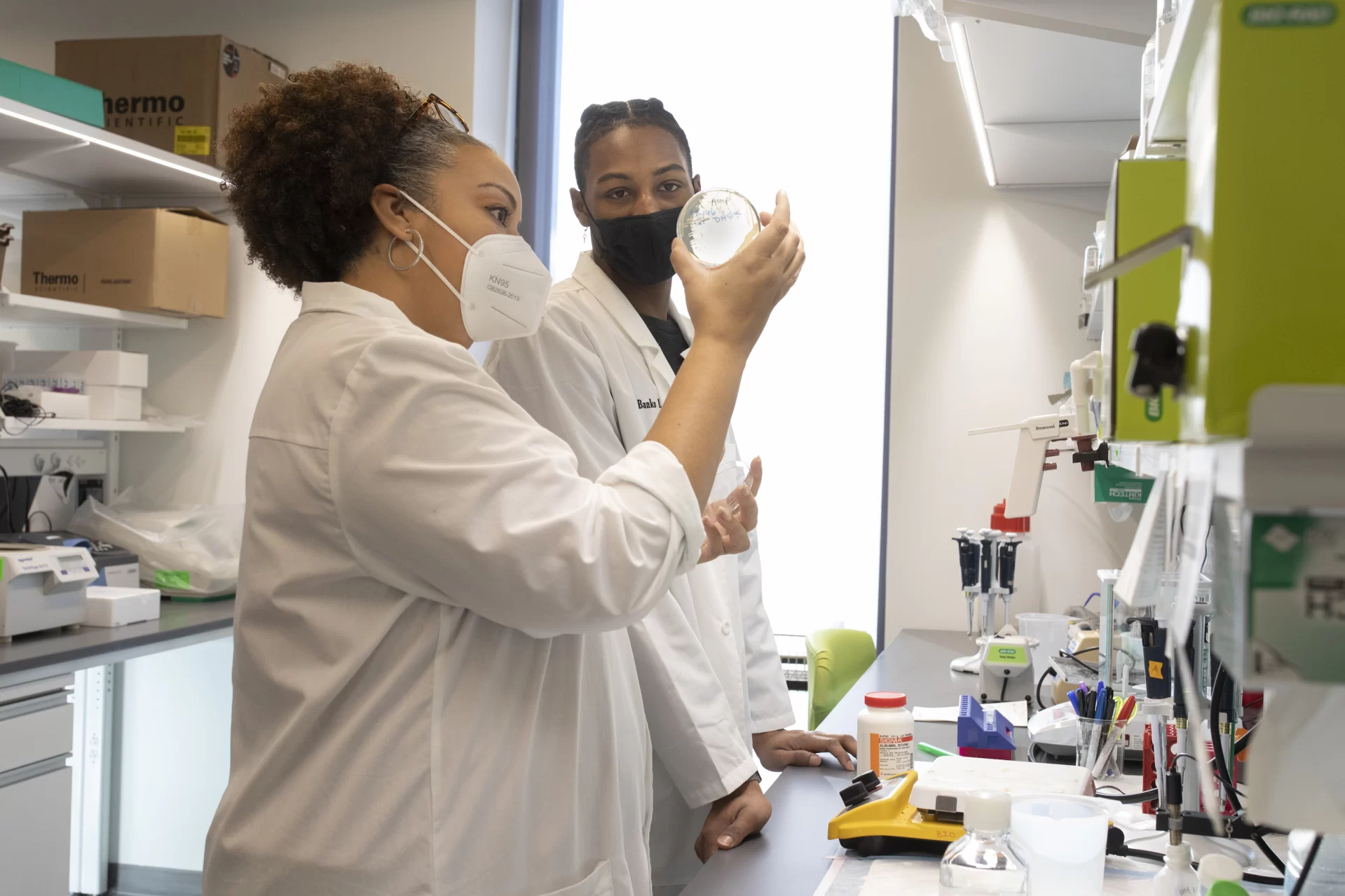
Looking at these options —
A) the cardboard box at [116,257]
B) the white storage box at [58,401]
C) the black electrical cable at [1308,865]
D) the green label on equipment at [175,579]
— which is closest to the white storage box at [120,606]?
the green label on equipment at [175,579]

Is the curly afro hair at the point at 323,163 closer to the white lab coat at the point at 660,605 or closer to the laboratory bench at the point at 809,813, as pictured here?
the white lab coat at the point at 660,605

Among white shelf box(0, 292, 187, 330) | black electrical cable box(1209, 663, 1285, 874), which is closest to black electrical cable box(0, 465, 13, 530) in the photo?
white shelf box(0, 292, 187, 330)

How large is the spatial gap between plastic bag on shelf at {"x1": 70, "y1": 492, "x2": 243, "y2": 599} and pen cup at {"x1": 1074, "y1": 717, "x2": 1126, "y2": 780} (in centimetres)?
244

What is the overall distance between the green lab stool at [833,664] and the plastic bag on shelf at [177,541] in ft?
5.66

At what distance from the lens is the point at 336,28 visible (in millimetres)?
3633

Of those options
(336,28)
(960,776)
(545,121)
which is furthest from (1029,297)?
(336,28)

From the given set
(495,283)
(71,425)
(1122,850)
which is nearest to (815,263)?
(71,425)

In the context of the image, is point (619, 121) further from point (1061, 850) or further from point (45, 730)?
point (45, 730)

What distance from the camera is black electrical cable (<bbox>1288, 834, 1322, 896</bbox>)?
863 mm

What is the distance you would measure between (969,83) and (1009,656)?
125cm

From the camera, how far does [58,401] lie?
306 centimetres

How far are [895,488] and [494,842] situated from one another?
100 inches

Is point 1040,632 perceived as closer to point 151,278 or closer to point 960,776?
point 960,776

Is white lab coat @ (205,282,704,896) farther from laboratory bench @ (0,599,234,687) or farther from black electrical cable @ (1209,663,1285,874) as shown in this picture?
laboratory bench @ (0,599,234,687)
